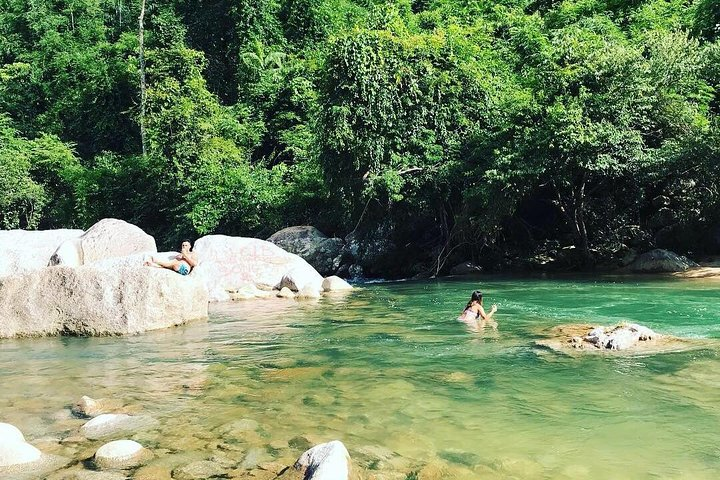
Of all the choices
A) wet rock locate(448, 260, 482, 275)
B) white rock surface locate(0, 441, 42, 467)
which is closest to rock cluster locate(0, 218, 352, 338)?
white rock surface locate(0, 441, 42, 467)

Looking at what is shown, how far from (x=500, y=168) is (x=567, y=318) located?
27.2ft

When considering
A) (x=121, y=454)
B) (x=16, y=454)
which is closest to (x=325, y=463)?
(x=121, y=454)

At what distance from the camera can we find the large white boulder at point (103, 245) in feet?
51.5

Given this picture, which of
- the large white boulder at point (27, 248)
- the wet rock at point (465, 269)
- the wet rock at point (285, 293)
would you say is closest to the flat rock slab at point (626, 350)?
the wet rock at point (285, 293)

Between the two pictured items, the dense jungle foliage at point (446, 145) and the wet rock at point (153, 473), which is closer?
the wet rock at point (153, 473)

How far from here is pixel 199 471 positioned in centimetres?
454

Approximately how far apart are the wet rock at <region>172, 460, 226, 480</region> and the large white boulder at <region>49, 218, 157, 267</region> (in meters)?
11.8

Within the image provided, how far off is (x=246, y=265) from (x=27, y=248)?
603 centimetres

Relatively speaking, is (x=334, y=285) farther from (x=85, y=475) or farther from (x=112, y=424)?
(x=85, y=475)

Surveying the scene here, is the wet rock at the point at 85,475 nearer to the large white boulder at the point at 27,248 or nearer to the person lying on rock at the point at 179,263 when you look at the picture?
the person lying on rock at the point at 179,263

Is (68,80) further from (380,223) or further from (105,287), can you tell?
(105,287)

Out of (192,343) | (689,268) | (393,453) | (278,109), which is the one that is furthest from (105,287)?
A: (278,109)

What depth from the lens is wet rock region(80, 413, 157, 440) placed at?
17.7 ft

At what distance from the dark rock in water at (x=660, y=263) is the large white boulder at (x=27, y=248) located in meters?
17.7
